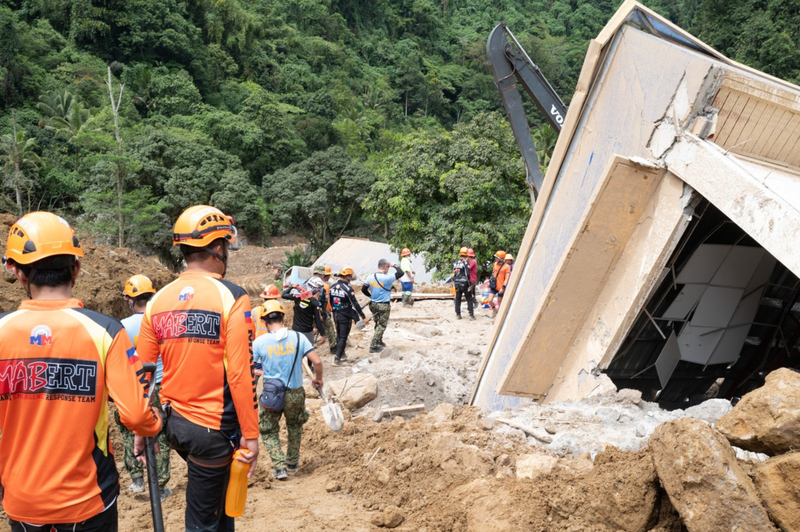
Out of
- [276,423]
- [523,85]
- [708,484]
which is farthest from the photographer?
[523,85]

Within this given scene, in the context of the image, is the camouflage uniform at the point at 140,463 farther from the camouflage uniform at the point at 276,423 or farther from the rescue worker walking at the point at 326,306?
the rescue worker walking at the point at 326,306

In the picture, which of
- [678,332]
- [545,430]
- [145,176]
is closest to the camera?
[545,430]

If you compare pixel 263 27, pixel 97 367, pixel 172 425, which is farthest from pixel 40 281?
pixel 263 27

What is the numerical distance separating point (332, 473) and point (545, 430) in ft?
6.61

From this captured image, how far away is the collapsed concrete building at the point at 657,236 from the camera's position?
17.9 feet

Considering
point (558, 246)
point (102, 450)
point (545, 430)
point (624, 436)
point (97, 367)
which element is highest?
point (97, 367)

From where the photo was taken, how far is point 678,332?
731cm

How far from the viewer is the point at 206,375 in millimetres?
3275

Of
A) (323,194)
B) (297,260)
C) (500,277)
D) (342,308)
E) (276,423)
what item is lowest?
(297,260)

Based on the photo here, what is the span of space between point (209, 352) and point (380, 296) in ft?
25.8

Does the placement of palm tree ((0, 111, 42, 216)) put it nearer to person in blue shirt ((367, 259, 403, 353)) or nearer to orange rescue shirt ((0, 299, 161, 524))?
person in blue shirt ((367, 259, 403, 353))

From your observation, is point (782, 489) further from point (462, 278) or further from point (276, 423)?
point (462, 278)

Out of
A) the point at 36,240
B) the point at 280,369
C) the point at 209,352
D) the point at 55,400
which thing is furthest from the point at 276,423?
the point at 36,240

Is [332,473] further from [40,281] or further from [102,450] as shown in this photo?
[40,281]
